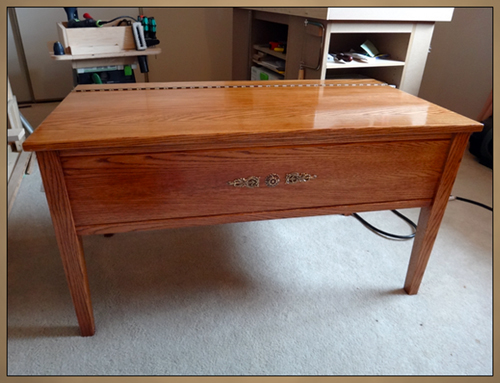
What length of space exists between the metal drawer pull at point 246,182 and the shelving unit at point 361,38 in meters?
0.84

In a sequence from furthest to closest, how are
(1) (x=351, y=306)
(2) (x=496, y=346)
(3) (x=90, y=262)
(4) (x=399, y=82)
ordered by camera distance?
1. (4) (x=399, y=82)
2. (3) (x=90, y=262)
3. (1) (x=351, y=306)
4. (2) (x=496, y=346)

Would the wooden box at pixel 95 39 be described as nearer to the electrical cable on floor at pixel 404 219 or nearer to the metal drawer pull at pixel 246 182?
the metal drawer pull at pixel 246 182

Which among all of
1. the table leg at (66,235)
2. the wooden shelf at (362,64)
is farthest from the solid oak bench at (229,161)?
the wooden shelf at (362,64)

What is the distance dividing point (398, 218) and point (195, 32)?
226cm

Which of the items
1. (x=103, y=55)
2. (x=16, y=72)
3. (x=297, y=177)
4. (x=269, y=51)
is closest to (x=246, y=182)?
(x=297, y=177)

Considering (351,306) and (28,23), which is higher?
(28,23)

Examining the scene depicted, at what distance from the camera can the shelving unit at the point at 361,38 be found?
1450 mm

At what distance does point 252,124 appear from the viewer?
0.85 m

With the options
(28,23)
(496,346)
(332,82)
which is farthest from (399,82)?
(28,23)

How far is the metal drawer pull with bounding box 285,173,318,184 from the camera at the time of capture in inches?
35.2

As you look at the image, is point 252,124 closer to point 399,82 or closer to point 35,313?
point 35,313

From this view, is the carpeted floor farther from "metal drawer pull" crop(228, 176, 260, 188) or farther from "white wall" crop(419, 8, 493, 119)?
"white wall" crop(419, 8, 493, 119)

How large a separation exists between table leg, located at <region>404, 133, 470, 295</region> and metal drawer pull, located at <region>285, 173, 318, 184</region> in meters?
0.36

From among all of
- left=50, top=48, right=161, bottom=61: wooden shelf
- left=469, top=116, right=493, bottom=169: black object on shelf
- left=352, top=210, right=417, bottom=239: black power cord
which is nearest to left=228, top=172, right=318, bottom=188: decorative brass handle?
left=352, top=210, right=417, bottom=239: black power cord
